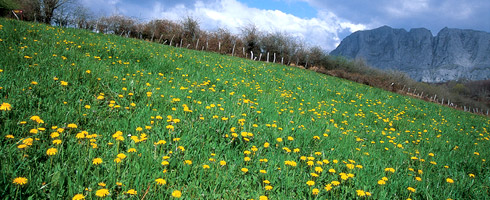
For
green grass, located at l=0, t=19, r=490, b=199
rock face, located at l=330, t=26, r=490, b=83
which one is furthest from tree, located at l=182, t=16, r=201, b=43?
rock face, located at l=330, t=26, r=490, b=83

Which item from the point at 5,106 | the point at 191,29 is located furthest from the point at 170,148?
the point at 191,29

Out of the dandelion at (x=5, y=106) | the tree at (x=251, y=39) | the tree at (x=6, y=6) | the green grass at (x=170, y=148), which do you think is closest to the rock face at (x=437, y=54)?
the tree at (x=251, y=39)

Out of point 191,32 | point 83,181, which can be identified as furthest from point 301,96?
point 191,32

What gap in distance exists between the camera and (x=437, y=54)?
6673 inches

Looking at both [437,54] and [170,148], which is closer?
[170,148]

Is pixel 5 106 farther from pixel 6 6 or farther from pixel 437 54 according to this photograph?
pixel 437 54

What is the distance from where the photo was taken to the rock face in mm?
152625

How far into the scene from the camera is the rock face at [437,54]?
153 meters

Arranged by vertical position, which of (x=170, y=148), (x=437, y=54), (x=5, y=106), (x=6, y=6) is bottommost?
(x=170, y=148)

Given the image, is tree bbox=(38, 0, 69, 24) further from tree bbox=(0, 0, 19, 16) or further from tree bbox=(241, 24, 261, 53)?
tree bbox=(241, 24, 261, 53)

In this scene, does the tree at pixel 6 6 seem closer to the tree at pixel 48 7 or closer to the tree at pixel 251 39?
the tree at pixel 48 7

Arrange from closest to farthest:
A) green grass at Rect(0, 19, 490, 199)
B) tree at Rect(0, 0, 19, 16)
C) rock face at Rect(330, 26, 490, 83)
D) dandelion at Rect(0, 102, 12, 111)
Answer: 1. green grass at Rect(0, 19, 490, 199)
2. dandelion at Rect(0, 102, 12, 111)
3. tree at Rect(0, 0, 19, 16)
4. rock face at Rect(330, 26, 490, 83)

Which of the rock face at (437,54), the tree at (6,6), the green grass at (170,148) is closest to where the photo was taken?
the green grass at (170,148)

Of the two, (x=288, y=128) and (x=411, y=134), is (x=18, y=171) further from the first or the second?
(x=411, y=134)
